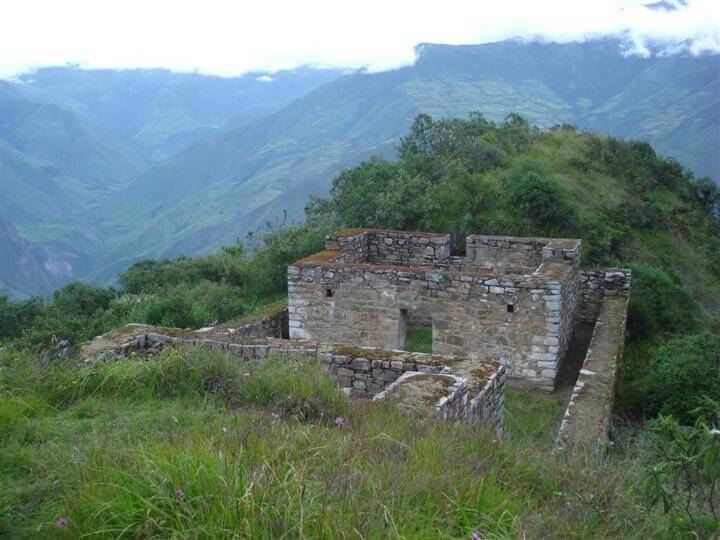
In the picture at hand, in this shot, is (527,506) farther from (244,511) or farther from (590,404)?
(590,404)

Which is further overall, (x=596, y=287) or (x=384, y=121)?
(x=384, y=121)

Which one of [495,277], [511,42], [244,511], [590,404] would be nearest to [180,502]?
[244,511]

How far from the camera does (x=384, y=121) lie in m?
144

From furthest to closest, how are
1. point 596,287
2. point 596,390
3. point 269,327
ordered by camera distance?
point 596,287 → point 269,327 → point 596,390

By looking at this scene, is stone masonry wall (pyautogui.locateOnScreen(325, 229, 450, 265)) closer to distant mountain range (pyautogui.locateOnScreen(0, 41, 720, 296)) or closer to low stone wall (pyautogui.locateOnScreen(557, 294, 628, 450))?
low stone wall (pyautogui.locateOnScreen(557, 294, 628, 450))

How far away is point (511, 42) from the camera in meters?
147

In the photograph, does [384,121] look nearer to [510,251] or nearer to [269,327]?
[510,251]

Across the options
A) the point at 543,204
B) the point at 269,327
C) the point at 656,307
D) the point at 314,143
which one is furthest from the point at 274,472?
the point at 314,143

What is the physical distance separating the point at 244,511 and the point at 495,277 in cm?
727

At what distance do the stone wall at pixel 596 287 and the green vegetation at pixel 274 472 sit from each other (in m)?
8.91

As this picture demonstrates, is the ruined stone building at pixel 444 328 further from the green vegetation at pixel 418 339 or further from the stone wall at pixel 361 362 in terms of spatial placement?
the green vegetation at pixel 418 339

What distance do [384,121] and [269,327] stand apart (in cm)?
13755

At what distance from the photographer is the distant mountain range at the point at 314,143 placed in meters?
96.8

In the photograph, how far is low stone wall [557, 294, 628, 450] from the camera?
6.79m
